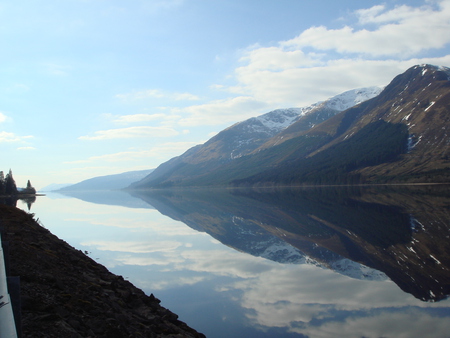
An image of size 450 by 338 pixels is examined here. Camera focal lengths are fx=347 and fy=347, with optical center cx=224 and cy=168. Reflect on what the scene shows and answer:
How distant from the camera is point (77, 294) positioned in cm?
1344

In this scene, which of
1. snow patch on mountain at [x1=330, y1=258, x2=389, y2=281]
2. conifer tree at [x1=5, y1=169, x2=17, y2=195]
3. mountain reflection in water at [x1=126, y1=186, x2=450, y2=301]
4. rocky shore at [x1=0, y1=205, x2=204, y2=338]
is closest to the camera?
rocky shore at [x1=0, y1=205, x2=204, y2=338]

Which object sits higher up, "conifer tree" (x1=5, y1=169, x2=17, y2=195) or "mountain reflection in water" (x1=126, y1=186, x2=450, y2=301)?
"conifer tree" (x1=5, y1=169, x2=17, y2=195)

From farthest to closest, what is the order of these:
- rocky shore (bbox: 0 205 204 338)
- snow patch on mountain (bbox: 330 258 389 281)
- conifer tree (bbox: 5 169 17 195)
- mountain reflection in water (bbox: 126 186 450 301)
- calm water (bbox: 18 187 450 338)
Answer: conifer tree (bbox: 5 169 17 195), snow patch on mountain (bbox: 330 258 389 281), mountain reflection in water (bbox: 126 186 450 301), calm water (bbox: 18 187 450 338), rocky shore (bbox: 0 205 204 338)

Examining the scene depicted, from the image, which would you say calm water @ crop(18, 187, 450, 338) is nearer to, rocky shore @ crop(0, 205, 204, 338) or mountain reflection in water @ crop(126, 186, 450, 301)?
mountain reflection in water @ crop(126, 186, 450, 301)

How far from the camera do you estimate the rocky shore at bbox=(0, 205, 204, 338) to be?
31.2 feet

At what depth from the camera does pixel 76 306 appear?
1195 centimetres

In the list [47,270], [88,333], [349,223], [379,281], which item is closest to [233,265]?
[379,281]

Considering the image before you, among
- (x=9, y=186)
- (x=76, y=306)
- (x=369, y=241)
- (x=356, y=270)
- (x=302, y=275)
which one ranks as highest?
(x=9, y=186)

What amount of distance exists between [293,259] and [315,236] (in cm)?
1025

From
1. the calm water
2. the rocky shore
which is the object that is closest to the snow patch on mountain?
the calm water

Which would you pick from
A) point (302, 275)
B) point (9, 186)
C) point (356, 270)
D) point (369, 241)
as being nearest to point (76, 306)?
point (302, 275)

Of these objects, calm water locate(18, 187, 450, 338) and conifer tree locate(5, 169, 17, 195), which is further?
conifer tree locate(5, 169, 17, 195)

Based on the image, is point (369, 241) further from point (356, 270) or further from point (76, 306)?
point (76, 306)

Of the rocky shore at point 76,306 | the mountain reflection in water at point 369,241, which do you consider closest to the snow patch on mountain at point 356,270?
the mountain reflection in water at point 369,241
